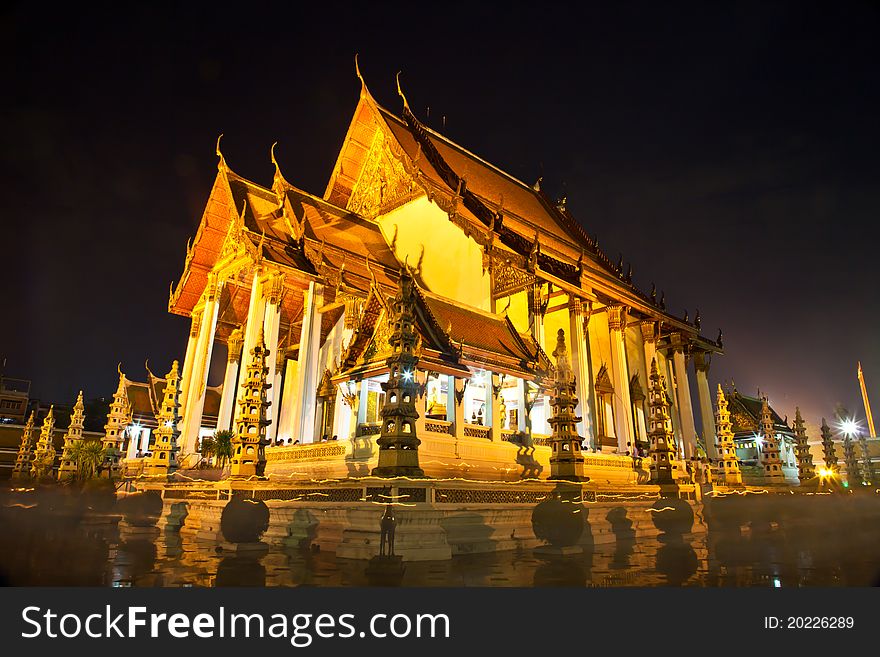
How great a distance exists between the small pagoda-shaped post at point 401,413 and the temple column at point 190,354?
49.0 feet

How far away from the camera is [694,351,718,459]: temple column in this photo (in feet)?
84.5

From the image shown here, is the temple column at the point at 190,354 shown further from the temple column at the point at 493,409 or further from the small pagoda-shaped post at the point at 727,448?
the small pagoda-shaped post at the point at 727,448

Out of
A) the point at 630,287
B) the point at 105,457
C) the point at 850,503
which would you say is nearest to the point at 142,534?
the point at 105,457

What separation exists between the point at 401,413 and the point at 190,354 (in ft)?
60.1

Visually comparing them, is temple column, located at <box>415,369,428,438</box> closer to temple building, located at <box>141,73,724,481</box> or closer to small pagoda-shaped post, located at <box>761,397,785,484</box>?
temple building, located at <box>141,73,724,481</box>

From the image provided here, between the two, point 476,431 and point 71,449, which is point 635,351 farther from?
point 71,449

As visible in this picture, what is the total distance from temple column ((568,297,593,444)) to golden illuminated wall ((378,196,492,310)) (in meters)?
3.65

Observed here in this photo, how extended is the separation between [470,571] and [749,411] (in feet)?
99.3

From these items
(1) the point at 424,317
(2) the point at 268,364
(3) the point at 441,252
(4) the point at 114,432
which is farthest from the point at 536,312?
(4) the point at 114,432

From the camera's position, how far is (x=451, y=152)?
87.9 feet

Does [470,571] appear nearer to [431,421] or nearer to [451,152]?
[431,421]

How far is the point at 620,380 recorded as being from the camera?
20656 millimetres

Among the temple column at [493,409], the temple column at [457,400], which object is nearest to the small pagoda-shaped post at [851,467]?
the temple column at [493,409]

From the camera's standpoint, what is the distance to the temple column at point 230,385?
19375 mm
